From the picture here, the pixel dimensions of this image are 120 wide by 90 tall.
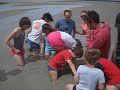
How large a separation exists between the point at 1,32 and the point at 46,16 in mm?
3165

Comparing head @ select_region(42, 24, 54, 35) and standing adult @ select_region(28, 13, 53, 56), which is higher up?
head @ select_region(42, 24, 54, 35)

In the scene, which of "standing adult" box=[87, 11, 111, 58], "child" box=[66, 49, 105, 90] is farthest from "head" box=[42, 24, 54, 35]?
"child" box=[66, 49, 105, 90]

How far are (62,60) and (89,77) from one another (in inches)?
68.3

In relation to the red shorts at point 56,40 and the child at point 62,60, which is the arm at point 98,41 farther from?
the red shorts at point 56,40

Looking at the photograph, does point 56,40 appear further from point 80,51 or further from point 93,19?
point 93,19

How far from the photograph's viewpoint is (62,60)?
6.46 m

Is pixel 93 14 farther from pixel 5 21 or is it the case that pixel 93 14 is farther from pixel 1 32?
pixel 5 21

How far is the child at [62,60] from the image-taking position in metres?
6.23

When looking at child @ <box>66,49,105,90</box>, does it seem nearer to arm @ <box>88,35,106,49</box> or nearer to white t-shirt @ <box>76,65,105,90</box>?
white t-shirt @ <box>76,65,105,90</box>

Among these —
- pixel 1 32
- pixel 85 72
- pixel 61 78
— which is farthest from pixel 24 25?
pixel 1 32

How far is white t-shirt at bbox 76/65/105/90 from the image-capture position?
4.77 meters

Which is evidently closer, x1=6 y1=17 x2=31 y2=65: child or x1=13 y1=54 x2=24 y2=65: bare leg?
x1=6 y1=17 x2=31 y2=65: child

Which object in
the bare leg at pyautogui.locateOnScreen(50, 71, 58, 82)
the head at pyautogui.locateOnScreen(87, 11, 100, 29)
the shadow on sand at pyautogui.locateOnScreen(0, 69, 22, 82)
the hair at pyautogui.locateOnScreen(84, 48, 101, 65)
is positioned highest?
the head at pyautogui.locateOnScreen(87, 11, 100, 29)

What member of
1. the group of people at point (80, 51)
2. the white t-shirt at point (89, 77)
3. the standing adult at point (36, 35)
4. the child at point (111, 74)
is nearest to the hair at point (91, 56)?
the group of people at point (80, 51)
